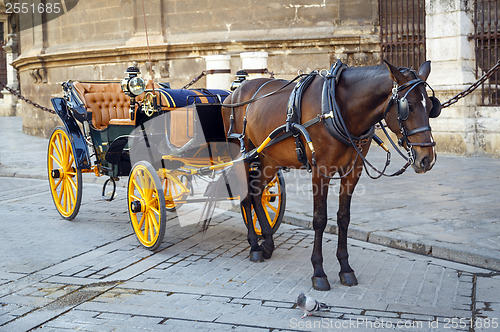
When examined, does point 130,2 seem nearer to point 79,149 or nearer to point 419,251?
point 79,149

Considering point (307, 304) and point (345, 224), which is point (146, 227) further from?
point (307, 304)

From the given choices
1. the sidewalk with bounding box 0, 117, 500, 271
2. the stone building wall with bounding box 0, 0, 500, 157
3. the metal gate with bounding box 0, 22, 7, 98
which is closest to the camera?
the sidewalk with bounding box 0, 117, 500, 271

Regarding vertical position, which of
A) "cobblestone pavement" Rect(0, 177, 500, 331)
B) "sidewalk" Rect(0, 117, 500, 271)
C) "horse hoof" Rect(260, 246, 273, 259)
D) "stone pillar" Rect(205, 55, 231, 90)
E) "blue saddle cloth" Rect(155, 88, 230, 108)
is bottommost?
"cobblestone pavement" Rect(0, 177, 500, 331)

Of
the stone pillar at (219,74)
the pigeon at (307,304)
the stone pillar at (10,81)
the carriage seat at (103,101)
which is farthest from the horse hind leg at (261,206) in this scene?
the stone pillar at (10,81)

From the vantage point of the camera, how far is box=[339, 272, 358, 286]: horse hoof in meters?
5.25

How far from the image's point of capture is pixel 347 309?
4.70 metres

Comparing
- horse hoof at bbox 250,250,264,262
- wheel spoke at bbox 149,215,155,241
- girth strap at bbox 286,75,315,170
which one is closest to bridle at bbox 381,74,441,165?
girth strap at bbox 286,75,315,170

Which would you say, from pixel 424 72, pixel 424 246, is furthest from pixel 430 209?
pixel 424 72

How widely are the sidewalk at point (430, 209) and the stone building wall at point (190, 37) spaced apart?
326cm

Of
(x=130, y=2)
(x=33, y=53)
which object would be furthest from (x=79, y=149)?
(x=33, y=53)

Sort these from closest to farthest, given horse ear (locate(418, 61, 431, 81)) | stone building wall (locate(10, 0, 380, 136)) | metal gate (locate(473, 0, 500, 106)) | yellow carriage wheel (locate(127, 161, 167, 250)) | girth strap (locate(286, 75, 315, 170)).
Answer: horse ear (locate(418, 61, 431, 81))
girth strap (locate(286, 75, 315, 170))
yellow carriage wheel (locate(127, 161, 167, 250))
metal gate (locate(473, 0, 500, 106))
stone building wall (locate(10, 0, 380, 136))

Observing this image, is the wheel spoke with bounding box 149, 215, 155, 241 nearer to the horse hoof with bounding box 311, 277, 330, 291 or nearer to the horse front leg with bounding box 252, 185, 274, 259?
the horse front leg with bounding box 252, 185, 274, 259

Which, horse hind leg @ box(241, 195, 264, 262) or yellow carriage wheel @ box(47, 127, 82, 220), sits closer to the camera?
horse hind leg @ box(241, 195, 264, 262)

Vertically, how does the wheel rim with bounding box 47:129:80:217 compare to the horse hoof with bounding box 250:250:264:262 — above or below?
above
